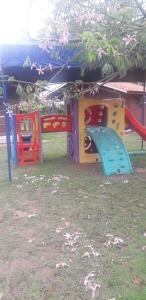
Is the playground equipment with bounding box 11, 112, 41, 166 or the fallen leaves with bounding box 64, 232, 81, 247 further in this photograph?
the playground equipment with bounding box 11, 112, 41, 166

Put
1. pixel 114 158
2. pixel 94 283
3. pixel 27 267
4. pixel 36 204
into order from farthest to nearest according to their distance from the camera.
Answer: pixel 114 158 < pixel 36 204 < pixel 27 267 < pixel 94 283

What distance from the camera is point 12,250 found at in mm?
4070

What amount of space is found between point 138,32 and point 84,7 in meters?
Result: 0.50

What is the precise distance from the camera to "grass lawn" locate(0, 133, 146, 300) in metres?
3.25

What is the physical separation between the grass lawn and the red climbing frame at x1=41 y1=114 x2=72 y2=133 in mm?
2299

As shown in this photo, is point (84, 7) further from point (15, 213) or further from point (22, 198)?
point (22, 198)

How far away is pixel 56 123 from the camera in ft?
31.9

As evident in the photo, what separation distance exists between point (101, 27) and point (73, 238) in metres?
2.46

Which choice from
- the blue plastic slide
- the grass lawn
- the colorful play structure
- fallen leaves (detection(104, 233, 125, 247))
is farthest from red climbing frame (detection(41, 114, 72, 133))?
fallen leaves (detection(104, 233, 125, 247))

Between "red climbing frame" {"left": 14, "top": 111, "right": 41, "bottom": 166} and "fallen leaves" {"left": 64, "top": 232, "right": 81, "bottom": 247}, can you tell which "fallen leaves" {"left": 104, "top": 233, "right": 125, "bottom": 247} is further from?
"red climbing frame" {"left": 14, "top": 111, "right": 41, "bottom": 166}

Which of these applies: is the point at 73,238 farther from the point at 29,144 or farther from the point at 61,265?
the point at 29,144

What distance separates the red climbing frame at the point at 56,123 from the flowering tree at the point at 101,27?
254 inches

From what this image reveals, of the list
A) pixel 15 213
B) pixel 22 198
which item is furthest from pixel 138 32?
pixel 22 198

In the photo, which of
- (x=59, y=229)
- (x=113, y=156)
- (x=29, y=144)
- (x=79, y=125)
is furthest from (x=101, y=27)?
(x=29, y=144)
